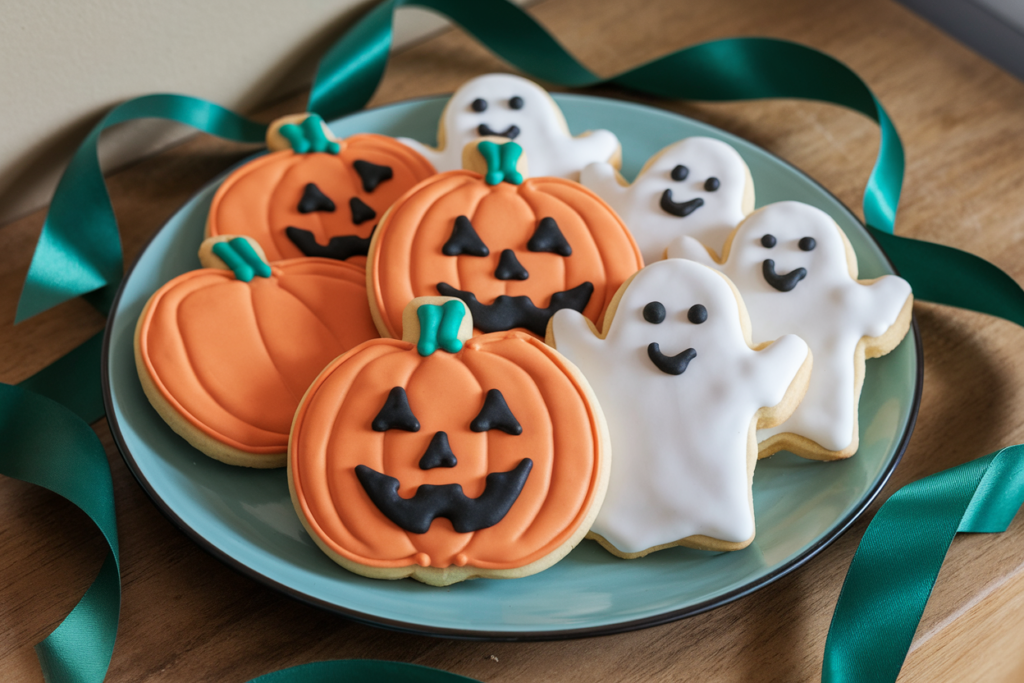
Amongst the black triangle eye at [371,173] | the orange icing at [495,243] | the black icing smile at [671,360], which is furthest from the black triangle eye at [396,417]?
the black triangle eye at [371,173]

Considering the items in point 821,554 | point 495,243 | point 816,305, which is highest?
point 495,243

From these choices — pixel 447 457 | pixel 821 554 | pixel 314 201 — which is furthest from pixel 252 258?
pixel 821 554

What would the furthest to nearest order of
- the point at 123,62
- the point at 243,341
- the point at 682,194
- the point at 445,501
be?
the point at 123,62 < the point at 682,194 < the point at 243,341 < the point at 445,501

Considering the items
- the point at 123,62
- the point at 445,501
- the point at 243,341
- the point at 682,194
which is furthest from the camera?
the point at 123,62

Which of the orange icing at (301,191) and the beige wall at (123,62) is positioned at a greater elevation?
the beige wall at (123,62)

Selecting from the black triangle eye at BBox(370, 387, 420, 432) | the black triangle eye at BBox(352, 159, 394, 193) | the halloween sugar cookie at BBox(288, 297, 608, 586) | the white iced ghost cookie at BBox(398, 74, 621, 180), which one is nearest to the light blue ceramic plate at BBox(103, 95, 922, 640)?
the halloween sugar cookie at BBox(288, 297, 608, 586)

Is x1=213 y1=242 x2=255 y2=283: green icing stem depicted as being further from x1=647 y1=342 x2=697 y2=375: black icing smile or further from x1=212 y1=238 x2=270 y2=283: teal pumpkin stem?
x1=647 y1=342 x2=697 y2=375: black icing smile

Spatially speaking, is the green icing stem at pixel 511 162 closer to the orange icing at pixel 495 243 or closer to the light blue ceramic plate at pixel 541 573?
the orange icing at pixel 495 243

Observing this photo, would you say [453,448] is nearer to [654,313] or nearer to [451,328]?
[451,328]
